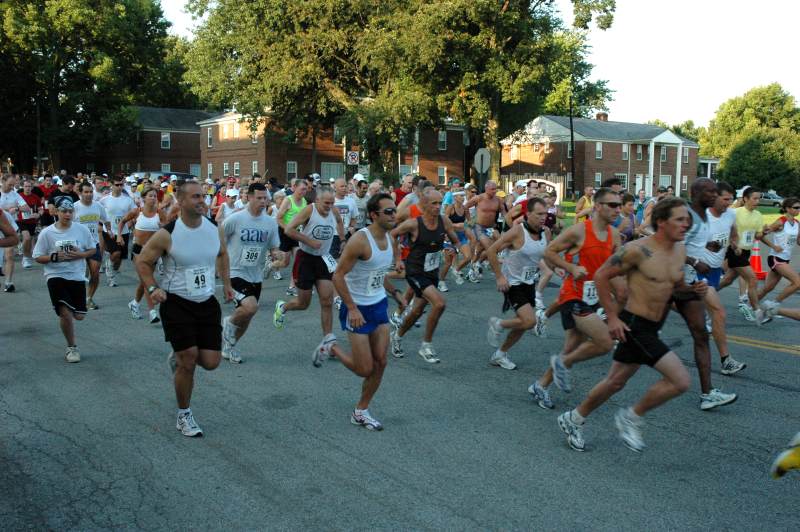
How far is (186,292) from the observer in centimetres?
557

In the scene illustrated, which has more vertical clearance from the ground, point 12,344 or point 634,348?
point 634,348

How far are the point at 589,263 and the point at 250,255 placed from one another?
362cm

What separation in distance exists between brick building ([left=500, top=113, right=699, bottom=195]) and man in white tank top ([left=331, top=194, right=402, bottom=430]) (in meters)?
60.4

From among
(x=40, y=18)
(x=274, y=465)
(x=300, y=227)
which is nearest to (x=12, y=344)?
(x=300, y=227)

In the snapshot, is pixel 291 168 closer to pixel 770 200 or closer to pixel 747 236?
pixel 770 200

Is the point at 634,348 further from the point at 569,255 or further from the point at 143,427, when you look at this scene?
the point at 143,427

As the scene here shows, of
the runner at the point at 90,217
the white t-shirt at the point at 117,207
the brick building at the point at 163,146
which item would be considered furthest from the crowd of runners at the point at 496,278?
the brick building at the point at 163,146

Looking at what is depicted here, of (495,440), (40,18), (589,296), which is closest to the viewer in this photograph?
(495,440)

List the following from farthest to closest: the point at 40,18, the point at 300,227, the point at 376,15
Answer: the point at 40,18 < the point at 376,15 < the point at 300,227

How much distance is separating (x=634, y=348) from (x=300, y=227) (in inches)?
187

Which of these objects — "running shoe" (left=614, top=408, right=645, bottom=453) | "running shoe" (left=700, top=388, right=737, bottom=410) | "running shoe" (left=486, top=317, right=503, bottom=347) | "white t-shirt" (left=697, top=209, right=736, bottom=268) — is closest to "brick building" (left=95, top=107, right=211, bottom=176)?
"running shoe" (left=486, top=317, right=503, bottom=347)

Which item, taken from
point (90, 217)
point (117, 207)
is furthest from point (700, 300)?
point (117, 207)

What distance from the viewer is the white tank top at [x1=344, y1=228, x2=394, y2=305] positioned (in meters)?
5.83

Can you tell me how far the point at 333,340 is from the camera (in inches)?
245
